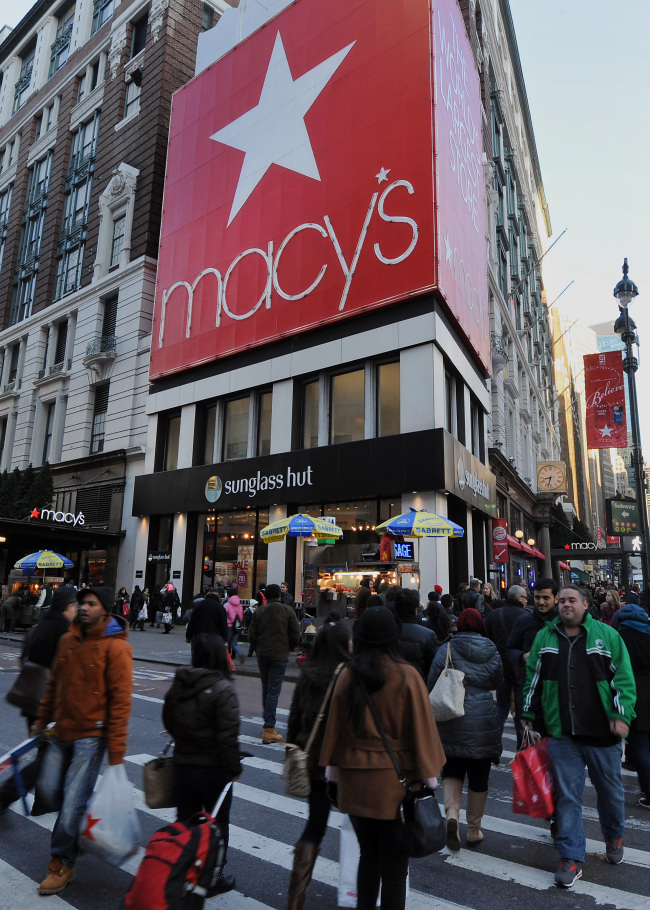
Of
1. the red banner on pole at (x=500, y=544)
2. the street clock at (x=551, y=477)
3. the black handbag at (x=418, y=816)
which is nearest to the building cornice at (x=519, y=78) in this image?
the street clock at (x=551, y=477)

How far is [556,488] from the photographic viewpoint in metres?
40.8

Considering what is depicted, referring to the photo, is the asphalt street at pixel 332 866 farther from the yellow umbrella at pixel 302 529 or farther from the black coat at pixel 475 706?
the yellow umbrella at pixel 302 529

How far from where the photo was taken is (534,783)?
4770 mm

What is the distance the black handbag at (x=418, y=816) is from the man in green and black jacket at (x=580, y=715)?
171 cm

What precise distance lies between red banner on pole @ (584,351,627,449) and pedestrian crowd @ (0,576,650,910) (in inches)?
624

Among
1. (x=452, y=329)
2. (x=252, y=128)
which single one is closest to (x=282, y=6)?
(x=252, y=128)

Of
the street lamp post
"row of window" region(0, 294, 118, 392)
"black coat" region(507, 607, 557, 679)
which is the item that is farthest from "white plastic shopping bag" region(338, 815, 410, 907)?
"row of window" region(0, 294, 118, 392)

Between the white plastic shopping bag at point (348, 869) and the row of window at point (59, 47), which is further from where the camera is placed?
the row of window at point (59, 47)

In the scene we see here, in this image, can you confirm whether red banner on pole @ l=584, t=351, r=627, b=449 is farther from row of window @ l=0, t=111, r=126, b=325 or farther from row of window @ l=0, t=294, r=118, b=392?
row of window @ l=0, t=111, r=126, b=325

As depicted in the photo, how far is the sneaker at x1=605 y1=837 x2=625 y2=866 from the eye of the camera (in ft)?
15.8

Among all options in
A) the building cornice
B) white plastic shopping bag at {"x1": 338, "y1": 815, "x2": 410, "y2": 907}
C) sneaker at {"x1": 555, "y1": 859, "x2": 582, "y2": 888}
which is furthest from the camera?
the building cornice

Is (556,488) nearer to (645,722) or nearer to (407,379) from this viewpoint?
(407,379)

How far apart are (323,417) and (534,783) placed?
784 inches

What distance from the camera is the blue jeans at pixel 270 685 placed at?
8.65 m
